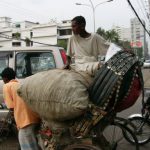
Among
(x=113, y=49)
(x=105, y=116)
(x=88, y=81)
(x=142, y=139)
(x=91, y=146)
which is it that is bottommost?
(x=142, y=139)

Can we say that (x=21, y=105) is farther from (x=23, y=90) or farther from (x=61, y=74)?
(x=61, y=74)

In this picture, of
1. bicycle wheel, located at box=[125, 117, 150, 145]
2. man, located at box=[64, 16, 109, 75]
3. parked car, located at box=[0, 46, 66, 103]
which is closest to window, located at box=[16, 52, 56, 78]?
parked car, located at box=[0, 46, 66, 103]

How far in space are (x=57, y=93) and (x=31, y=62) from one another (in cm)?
321

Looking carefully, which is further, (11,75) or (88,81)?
(11,75)

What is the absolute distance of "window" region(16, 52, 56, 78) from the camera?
24.4 ft

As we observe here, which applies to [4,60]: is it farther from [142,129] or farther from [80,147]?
[80,147]

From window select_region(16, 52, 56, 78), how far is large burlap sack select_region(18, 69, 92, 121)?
2.73 metres

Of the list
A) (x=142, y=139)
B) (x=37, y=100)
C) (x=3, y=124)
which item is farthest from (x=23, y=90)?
(x=142, y=139)

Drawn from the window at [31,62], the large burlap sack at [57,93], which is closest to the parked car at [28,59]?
the window at [31,62]

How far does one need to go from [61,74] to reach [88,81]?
0.31 metres

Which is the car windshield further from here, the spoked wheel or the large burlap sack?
the spoked wheel

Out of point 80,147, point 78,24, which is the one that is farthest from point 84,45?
point 80,147

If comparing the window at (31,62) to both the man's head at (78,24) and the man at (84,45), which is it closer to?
the man at (84,45)

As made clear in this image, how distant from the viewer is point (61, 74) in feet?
14.8
